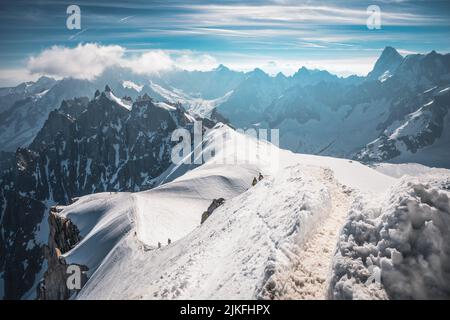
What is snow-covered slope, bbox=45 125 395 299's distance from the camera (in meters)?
15.4

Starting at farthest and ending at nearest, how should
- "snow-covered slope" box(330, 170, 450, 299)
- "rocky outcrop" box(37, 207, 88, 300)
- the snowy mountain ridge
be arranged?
"rocky outcrop" box(37, 207, 88, 300), the snowy mountain ridge, "snow-covered slope" box(330, 170, 450, 299)

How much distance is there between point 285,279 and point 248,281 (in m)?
1.86

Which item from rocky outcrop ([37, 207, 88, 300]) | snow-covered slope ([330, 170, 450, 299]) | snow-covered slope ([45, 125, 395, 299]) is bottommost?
rocky outcrop ([37, 207, 88, 300])

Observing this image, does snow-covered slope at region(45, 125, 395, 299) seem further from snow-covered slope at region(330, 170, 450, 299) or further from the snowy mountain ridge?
snow-covered slope at region(330, 170, 450, 299)
